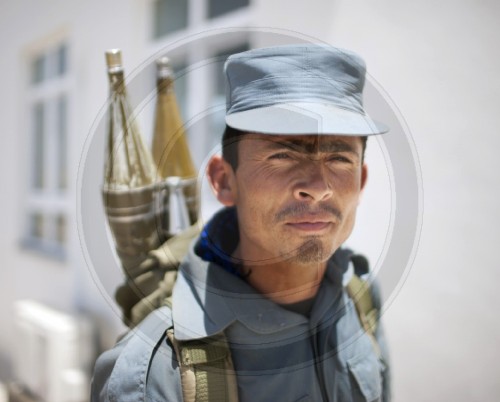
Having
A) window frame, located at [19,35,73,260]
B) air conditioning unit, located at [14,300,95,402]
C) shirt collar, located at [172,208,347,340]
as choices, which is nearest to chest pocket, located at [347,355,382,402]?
shirt collar, located at [172,208,347,340]

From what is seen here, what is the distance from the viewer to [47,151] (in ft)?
9.95

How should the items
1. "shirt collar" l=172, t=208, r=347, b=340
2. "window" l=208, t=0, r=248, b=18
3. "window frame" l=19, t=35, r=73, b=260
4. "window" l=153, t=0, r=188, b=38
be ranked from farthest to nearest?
"window frame" l=19, t=35, r=73, b=260 < "window" l=153, t=0, r=188, b=38 < "window" l=208, t=0, r=248, b=18 < "shirt collar" l=172, t=208, r=347, b=340

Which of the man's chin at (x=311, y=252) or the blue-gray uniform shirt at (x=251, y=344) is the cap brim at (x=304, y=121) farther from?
the blue-gray uniform shirt at (x=251, y=344)

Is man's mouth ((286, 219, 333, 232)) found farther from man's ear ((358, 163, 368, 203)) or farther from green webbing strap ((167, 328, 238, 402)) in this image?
green webbing strap ((167, 328, 238, 402))

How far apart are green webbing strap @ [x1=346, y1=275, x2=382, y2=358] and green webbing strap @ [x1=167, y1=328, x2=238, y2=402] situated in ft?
1.09

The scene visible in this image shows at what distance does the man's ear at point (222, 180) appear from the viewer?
2.90ft

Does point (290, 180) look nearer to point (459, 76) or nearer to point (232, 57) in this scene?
point (232, 57)

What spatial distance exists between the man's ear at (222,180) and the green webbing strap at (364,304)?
336 mm

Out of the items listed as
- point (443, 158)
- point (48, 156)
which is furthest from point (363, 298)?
point (48, 156)

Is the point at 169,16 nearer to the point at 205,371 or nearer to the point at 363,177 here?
the point at 363,177

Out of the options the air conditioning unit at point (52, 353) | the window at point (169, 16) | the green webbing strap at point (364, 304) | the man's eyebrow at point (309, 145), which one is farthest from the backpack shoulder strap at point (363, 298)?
the air conditioning unit at point (52, 353)

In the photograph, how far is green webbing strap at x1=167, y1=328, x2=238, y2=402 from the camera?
0.75 metres

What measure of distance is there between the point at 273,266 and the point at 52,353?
2.14 m

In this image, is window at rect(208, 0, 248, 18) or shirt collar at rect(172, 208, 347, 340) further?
window at rect(208, 0, 248, 18)
